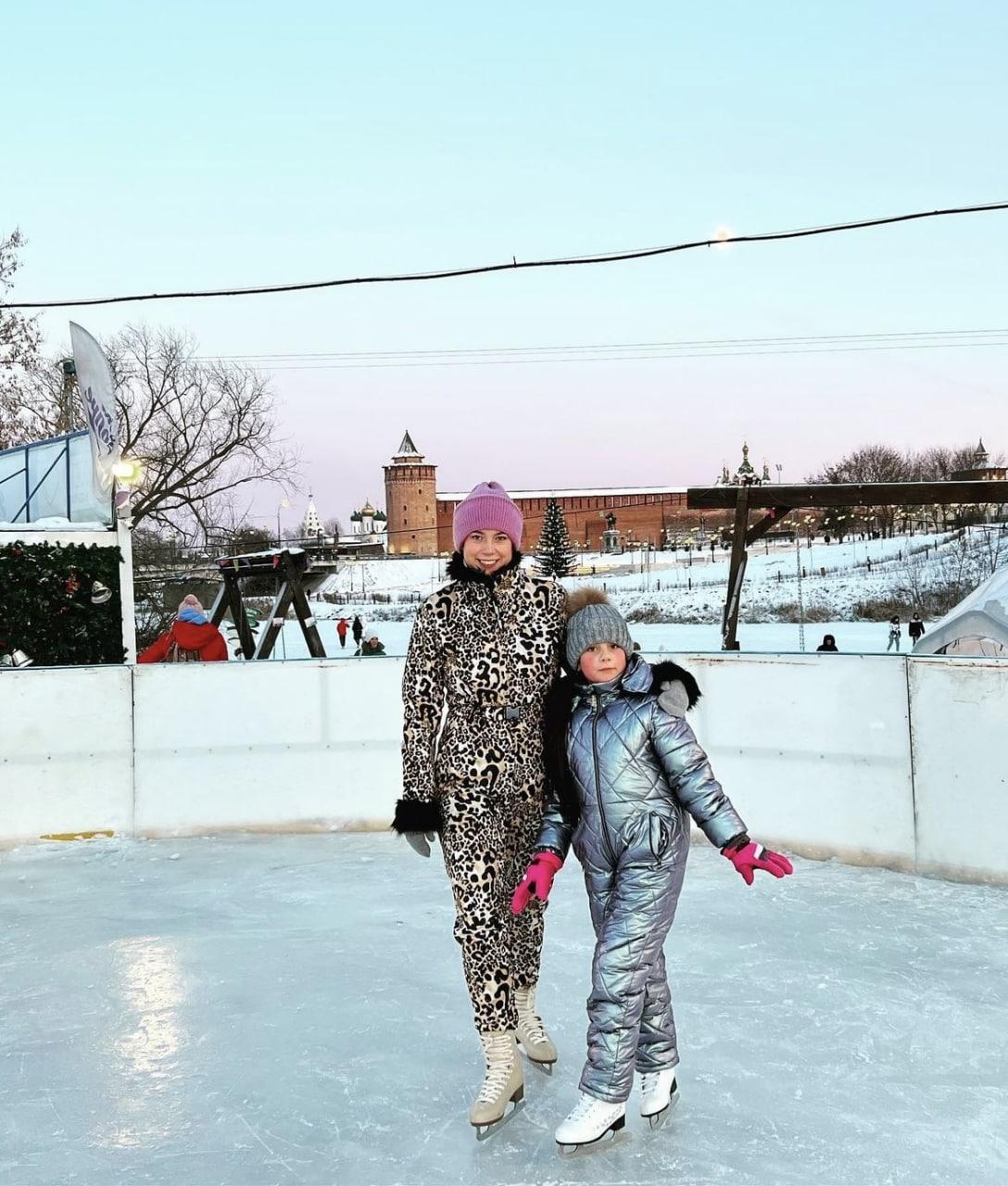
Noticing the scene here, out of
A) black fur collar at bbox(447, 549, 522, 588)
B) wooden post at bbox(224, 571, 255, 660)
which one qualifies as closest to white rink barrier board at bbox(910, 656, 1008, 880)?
black fur collar at bbox(447, 549, 522, 588)

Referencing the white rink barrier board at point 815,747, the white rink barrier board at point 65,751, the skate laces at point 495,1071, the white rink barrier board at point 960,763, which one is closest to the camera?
the skate laces at point 495,1071

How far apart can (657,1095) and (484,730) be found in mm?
909

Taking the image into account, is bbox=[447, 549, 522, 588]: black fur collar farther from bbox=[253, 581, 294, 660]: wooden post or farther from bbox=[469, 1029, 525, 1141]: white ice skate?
bbox=[253, 581, 294, 660]: wooden post

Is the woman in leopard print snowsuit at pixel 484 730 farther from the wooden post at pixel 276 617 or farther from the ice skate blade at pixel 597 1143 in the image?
the wooden post at pixel 276 617

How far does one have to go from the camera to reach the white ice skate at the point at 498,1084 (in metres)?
2.59

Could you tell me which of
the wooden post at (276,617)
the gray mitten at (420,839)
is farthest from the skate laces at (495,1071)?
the wooden post at (276,617)

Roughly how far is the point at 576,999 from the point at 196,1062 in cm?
111

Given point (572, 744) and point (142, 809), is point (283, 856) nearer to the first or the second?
point (142, 809)

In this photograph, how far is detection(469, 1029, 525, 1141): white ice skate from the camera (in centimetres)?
259

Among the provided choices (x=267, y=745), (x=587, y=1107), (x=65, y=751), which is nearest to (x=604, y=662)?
(x=587, y=1107)

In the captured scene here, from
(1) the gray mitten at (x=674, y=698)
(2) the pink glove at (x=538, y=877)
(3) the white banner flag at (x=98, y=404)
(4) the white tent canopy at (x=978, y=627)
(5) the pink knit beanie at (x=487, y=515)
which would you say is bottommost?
(2) the pink glove at (x=538, y=877)

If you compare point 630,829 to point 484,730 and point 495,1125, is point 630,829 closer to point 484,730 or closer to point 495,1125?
point 484,730

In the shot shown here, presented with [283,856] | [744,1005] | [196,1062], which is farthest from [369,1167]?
[283,856]

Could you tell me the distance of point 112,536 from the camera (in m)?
7.51
